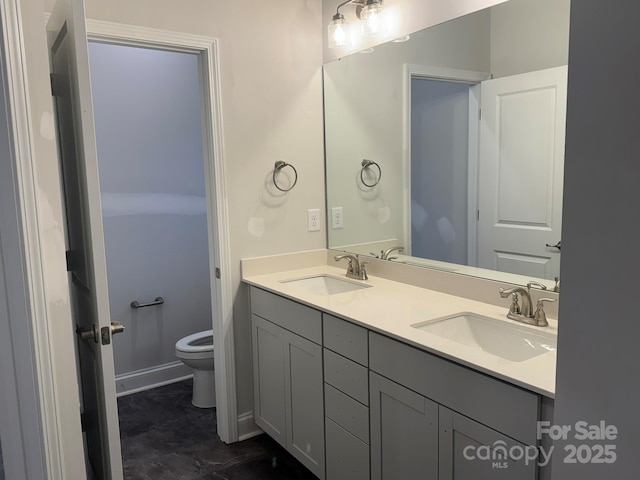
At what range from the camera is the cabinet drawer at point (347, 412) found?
5.98 feet

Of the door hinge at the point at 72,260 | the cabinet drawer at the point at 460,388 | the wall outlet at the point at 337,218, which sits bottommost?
the cabinet drawer at the point at 460,388

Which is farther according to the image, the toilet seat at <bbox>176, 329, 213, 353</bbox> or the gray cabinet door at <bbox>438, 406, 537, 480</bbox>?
the toilet seat at <bbox>176, 329, 213, 353</bbox>

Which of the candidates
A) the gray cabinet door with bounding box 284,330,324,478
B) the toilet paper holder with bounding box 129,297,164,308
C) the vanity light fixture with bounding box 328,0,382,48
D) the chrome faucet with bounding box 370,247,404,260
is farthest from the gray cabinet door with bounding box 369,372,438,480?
the toilet paper holder with bounding box 129,297,164,308

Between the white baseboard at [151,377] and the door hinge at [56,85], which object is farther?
the white baseboard at [151,377]

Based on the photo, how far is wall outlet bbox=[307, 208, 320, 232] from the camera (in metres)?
2.81

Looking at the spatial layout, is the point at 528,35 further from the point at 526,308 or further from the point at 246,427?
the point at 246,427

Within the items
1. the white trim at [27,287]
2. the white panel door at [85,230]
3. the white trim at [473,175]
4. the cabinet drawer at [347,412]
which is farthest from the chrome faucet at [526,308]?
the white trim at [27,287]

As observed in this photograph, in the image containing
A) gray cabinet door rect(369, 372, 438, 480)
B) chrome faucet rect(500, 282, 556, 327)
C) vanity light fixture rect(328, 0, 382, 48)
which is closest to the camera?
gray cabinet door rect(369, 372, 438, 480)

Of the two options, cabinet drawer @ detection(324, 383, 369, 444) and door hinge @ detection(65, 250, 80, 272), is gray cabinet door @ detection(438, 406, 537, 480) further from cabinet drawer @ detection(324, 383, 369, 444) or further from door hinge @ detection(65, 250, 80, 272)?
door hinge @ detection(65, 250, 80, 272)

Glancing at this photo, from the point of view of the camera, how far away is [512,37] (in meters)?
1.84

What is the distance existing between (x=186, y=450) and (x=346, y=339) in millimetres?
1257

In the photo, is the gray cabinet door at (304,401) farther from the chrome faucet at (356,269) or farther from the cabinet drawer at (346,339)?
the chrome faucet at (356,269)

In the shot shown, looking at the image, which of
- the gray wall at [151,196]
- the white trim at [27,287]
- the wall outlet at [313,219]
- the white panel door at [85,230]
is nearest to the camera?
the white trim at [27,287]

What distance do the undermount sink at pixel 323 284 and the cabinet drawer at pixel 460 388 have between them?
79 centimetres
